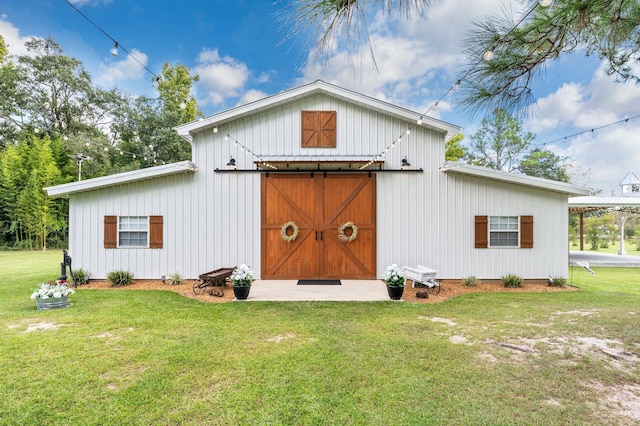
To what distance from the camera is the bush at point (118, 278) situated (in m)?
7.16

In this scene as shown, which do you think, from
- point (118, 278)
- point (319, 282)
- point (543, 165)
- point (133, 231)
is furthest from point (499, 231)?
point (543, 165)

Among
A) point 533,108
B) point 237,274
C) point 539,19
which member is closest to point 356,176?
point 237,274

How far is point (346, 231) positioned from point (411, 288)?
213cm

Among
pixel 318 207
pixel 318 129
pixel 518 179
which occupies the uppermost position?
pixel 318 129

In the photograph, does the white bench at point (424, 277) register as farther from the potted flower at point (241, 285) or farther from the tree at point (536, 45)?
the tree at point (536, 45)

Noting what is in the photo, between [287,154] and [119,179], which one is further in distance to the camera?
[287,154]

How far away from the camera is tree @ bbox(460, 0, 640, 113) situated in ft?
8.32

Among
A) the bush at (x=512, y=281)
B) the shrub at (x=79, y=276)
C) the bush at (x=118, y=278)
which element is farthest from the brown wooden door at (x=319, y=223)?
the shrub at (x=79, y=276)

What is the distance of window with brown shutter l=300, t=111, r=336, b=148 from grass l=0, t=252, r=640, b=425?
168 inches

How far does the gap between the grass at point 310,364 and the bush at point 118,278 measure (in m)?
1.85

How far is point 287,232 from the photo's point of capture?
25.5 feet

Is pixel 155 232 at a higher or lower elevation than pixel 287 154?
lower

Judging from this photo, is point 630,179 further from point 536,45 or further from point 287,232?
point 536,45

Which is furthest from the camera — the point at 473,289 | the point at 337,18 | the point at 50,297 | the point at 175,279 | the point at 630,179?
the point at 630,179
